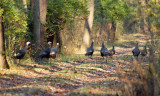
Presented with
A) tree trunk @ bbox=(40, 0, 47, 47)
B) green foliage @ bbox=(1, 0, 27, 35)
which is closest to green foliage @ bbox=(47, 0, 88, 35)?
tree trunk @ bbox=(40, 0, 47, 47)

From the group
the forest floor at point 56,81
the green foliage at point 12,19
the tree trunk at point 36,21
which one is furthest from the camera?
the tree trunk at point 36,21

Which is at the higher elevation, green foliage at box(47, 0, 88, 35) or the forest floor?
green foliage at box(47, 0, 88, 35)

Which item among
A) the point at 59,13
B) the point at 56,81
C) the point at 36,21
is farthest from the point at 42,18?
the point at 56,81

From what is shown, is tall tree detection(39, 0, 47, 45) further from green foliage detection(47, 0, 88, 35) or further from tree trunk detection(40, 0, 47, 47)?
green foliage detection(47, 0, 88, 35)

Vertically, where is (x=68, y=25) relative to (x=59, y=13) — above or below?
below

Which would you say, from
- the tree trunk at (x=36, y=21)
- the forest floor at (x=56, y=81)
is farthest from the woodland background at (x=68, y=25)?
the forest floor at (x=56, y=81)

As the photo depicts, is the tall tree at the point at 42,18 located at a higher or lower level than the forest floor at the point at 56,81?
higher

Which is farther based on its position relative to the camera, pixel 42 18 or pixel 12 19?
pixel 42 18

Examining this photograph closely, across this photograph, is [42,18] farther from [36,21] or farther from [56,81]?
[56,81]

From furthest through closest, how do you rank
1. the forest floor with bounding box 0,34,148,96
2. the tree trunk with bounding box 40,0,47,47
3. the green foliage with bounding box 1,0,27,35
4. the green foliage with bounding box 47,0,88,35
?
the green foliage with bounding box 47,0,88,35, the tree trunk with bounding box 40,0,47,47, the green foliage with bounding box 1,0,27,35, the forest floor with bounding box 0,34,148,96

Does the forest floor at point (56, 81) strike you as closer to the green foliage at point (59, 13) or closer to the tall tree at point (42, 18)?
the tall tree at point (42, 18)

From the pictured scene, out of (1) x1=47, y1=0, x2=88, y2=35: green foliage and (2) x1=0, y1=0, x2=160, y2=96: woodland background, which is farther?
(1) x1=47, y1=0, x2=88, y2=35: green foliage

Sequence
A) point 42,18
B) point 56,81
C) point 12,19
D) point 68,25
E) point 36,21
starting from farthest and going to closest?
point 68,25
point 42,18
point 36,21
point 12,19
point 56,81

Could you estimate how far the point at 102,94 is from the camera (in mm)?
8602
